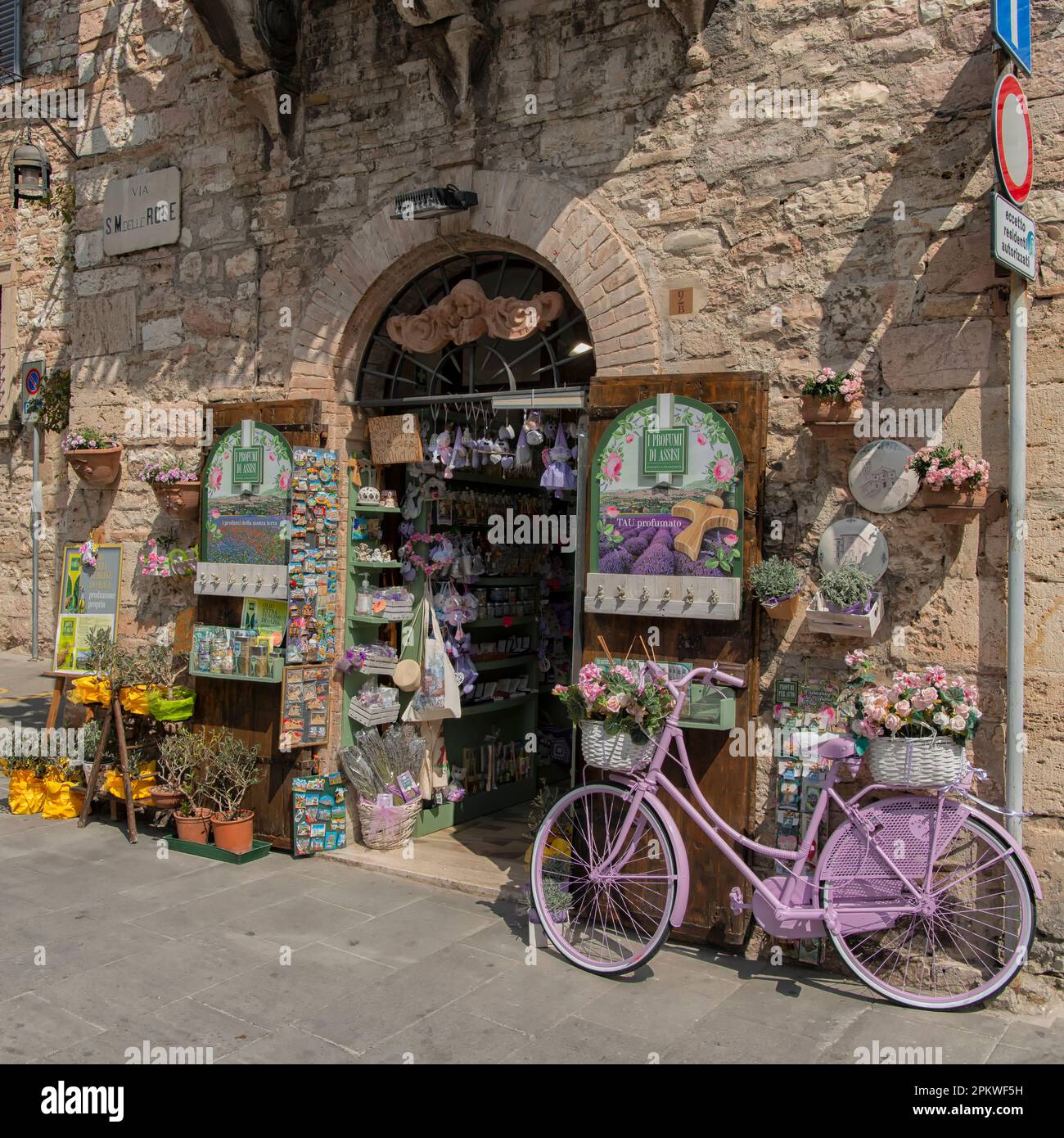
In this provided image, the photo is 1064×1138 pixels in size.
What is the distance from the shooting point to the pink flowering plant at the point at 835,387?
4.51 meters

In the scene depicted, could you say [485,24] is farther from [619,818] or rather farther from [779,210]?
[619,818]

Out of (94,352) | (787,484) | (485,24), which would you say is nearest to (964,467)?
(787,484)

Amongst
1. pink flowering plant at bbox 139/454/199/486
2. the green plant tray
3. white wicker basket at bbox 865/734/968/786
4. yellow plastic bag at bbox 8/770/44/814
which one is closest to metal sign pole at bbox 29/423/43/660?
pink flowering plant at bbox 139/454/199/486

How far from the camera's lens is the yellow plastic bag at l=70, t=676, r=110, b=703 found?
654 centimetres

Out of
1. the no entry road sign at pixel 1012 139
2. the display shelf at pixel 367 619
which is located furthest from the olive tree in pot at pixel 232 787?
the no entry road sign at pixel 1012 139

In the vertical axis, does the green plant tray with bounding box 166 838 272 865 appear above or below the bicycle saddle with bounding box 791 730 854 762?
below

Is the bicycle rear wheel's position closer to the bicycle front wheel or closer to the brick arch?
the bicycle front wheel

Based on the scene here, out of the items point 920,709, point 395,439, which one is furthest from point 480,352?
point 920,709

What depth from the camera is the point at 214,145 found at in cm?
693

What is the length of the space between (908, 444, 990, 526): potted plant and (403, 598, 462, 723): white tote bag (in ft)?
10.6

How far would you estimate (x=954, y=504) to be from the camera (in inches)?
169

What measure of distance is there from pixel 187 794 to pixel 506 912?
2.22 m

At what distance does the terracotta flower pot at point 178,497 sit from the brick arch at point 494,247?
100cm

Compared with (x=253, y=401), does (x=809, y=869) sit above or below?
below
